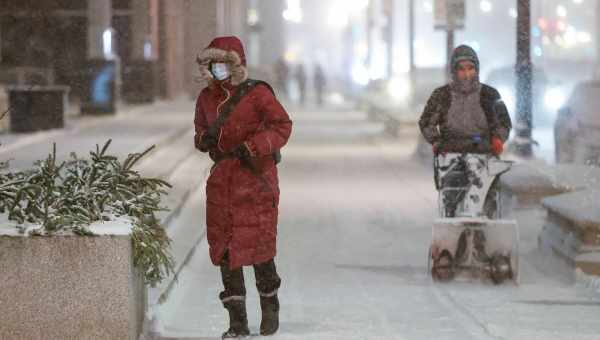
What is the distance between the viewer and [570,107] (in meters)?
21.9

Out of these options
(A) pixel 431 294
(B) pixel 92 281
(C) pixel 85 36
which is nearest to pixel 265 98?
(B) pixel 92 281

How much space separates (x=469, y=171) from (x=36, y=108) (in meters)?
17.3

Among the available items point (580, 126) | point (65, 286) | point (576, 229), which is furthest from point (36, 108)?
point (65, 286)

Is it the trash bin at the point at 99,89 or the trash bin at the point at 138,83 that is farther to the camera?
the trash bin at the point at 138,83

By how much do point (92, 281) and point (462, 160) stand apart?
4359 millimetres

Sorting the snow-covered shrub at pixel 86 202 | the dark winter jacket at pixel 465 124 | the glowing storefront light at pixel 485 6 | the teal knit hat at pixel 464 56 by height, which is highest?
the glowing storefront light at pixel 485 6

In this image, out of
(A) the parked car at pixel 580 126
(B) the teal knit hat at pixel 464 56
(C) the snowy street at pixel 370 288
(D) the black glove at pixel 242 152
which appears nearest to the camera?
(D) the black glove at pixel 242 152

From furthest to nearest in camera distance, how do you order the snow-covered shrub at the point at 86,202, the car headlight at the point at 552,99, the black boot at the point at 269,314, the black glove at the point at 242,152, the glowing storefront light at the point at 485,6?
the glowing storefront light at the point at 485,6
the car headlight at the point at 552,99
the black boot at the point at 269,314
the black glove at the point at 242,152
the snow-covered shrub at the point at 86,202

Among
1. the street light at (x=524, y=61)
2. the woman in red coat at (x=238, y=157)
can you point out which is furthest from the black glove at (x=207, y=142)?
the street light at (x=524, y=61)

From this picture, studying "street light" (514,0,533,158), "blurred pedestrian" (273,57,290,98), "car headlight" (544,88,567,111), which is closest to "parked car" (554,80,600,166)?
"street light" (514,0,533,158)

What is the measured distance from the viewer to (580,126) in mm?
20781

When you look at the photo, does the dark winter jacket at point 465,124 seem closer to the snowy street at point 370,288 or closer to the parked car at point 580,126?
the snowy street at point 370,288

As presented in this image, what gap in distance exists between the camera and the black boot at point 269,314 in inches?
320

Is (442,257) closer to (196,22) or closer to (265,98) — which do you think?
(265,98)
